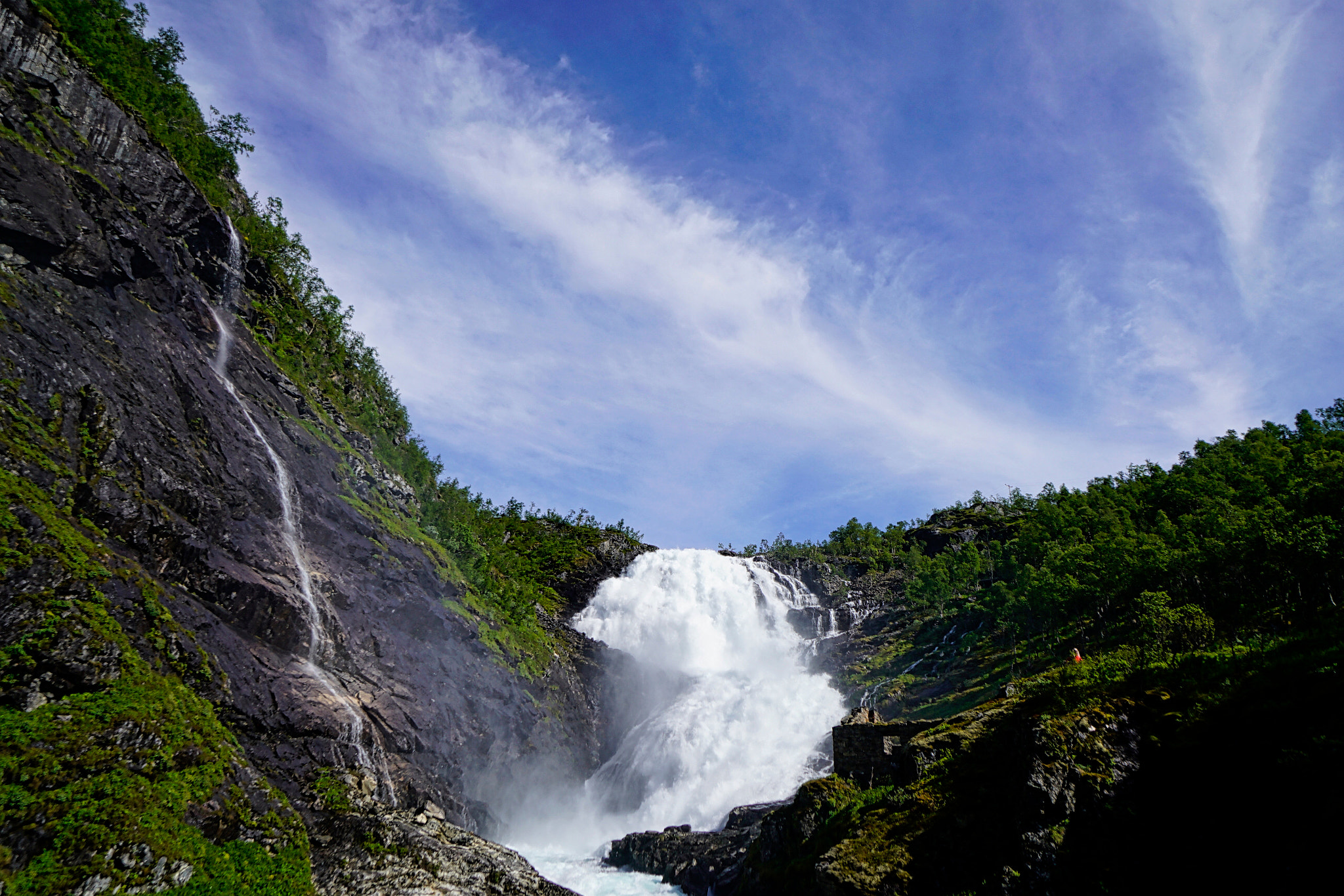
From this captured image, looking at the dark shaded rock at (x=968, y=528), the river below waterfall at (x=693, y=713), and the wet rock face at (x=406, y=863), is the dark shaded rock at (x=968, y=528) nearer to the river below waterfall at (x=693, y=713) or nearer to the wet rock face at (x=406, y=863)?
the river below waterfall at (x=693, y=713)

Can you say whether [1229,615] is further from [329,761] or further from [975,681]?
[329,761]

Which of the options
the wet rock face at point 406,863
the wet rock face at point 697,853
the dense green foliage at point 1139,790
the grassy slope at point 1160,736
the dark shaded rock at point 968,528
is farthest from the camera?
the dark shaded rock at point 968,528

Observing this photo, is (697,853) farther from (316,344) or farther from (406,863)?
(316,344)

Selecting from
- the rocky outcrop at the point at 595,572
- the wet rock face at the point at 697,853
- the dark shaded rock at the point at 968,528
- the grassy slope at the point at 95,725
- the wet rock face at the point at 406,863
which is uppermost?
the dark shaded rock at the point at 968,528

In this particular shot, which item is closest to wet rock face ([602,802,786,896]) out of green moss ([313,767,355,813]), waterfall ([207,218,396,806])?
waterfall ([207,218,396,806])

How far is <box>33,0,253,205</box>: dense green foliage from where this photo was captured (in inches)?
1638

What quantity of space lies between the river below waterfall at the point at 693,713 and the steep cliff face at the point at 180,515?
888 centimetres

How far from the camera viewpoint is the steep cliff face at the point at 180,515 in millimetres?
17984

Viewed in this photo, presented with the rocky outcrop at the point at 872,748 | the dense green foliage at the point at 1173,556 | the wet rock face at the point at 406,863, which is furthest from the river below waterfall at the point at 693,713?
the dense green foliage at the point at 1173,556

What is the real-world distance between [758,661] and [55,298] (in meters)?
64.3

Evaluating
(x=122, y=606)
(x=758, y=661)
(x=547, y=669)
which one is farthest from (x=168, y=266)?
(x=758, y=661)

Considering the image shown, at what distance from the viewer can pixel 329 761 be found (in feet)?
72.4

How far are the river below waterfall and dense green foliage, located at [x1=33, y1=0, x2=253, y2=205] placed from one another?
166 ft

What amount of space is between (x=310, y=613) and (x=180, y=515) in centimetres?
663
